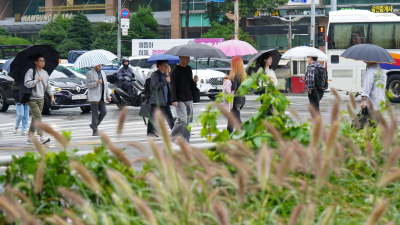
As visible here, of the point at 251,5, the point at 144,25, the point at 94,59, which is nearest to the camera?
the point at 94,59

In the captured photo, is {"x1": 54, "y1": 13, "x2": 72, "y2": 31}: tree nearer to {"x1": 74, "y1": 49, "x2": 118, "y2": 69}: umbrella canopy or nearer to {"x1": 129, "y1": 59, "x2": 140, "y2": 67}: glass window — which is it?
{"x1": 129, "y1": 59, "x2": 140, "y2": 67}: glass window

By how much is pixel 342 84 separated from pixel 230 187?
20716 millimetres

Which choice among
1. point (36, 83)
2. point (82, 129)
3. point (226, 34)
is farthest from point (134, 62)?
point (226, 34)

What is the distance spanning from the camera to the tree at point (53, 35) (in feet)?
166

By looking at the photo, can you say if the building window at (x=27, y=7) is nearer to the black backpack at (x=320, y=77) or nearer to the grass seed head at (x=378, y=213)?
the black backpack at (x=320, y=77)

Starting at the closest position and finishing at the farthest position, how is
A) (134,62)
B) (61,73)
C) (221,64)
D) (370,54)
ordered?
1. (370,54)
2. (61,73)
3. (221,64)
4. (134,62)

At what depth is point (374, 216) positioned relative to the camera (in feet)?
5.83

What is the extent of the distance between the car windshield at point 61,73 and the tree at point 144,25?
28.1 m

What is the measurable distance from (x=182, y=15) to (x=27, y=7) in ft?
67.8

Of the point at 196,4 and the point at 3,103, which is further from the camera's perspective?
the point at 196,4

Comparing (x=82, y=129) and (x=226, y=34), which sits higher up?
(x=226, y=34)

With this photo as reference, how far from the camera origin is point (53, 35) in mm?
50688

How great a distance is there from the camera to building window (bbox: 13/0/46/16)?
6481 cm

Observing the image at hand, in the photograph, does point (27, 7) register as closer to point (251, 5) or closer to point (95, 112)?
point (251, 5)
